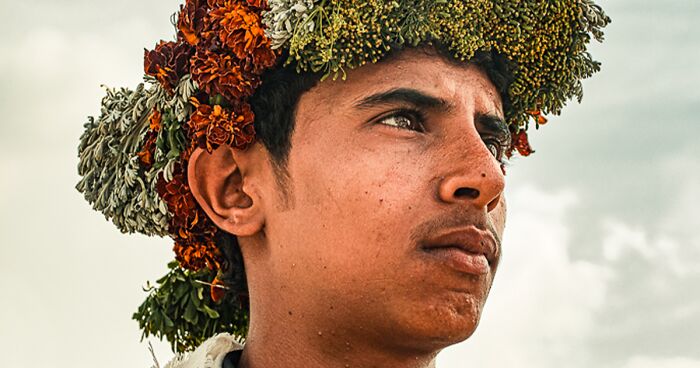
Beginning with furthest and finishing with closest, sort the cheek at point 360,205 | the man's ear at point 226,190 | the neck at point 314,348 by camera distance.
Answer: the man's ear at point 226,190 → the neck at point 314,348 → the cheek at point 360,205

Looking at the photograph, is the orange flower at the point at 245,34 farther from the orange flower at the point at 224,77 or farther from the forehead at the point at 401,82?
the forehead at the point at 401,82

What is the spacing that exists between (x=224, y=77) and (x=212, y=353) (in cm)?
123

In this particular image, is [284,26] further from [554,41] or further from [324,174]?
[554,41]

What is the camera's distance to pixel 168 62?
5.54 metres

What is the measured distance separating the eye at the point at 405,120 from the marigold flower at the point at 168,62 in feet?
3.38

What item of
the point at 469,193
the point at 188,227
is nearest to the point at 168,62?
the point at 188,227

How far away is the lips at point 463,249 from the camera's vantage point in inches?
187

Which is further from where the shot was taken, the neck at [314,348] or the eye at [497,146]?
the eye at [497,146]

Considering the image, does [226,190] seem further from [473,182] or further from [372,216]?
[473,182]

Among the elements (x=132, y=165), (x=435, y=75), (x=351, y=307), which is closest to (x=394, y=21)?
(x=435, y=75)

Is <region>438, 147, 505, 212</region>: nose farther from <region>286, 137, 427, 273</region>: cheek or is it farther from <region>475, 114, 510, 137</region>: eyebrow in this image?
<region>475, 114, 510, 137</region>: eyebrow

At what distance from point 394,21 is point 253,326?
1.40 metres

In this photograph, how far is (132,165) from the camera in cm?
577

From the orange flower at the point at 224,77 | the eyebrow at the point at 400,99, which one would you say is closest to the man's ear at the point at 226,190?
the orange flower at the point at 224,77
